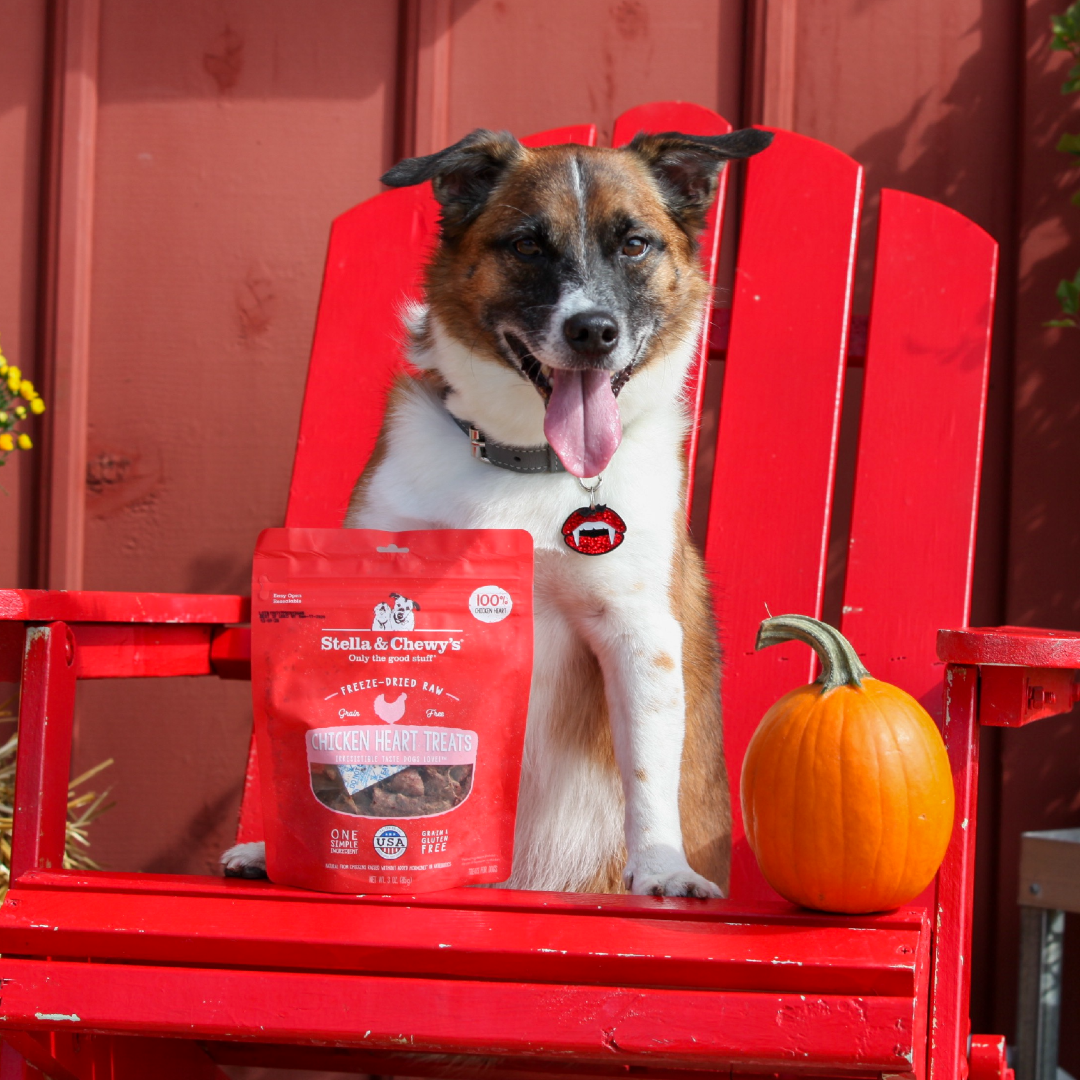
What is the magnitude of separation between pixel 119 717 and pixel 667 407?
155 cm

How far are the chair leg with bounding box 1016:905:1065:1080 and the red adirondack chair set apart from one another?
47 cm

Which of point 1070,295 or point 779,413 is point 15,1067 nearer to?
point 779,413

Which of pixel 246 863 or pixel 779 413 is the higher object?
pixel 779 413

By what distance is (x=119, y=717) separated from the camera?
2.48 m

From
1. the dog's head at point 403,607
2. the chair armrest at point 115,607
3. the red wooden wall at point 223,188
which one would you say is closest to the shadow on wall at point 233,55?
the red wooden wall at point 223,188

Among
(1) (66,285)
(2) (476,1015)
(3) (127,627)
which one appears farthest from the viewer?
(1) (66,285)

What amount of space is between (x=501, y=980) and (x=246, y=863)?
46 centimetres

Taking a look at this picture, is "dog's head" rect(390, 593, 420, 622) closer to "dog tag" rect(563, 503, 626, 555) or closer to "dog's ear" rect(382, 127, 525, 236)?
"dog tag" rect(563, 503, 626, 555)

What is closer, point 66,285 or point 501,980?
point 501,980

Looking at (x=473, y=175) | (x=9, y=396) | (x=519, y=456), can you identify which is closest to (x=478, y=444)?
(x=519, y=456)

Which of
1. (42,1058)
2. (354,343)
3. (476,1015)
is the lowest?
(42,1058)

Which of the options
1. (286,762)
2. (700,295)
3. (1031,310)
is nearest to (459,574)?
(286,762)

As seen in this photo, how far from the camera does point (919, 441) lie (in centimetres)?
192

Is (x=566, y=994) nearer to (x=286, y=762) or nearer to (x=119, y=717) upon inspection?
(x=286, y=762)
